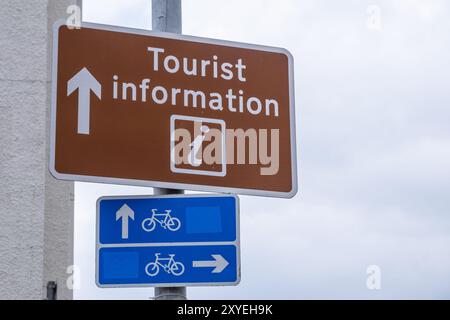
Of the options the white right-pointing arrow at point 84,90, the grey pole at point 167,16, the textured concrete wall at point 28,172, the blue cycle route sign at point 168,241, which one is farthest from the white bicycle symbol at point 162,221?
the textured concrete wall at point 28,172

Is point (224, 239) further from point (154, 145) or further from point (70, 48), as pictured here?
point (70, 48)

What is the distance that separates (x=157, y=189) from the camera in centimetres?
348

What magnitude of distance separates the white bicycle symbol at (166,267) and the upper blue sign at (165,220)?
0.08 m

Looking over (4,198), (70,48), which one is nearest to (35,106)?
(4,198)

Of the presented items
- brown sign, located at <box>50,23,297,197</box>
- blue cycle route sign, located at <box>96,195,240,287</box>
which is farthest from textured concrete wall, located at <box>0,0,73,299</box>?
brown sign, located at <box>50,23,297,197</box>

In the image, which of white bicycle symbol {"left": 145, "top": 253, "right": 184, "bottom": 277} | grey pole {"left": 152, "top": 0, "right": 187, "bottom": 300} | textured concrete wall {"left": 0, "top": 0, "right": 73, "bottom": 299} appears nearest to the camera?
white bicycle symbol {"left": 145, "top": 253, "right": 184, "bottom": 277}

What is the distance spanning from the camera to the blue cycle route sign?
336 centimetres

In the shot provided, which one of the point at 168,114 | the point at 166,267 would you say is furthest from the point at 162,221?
the point at 168,114

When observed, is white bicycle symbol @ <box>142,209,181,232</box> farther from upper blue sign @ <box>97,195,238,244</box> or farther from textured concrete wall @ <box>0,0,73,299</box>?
textured concrete wall @ <box>0,0,73,299</box>

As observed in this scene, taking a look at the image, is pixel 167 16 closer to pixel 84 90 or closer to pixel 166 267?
pixel 84 90

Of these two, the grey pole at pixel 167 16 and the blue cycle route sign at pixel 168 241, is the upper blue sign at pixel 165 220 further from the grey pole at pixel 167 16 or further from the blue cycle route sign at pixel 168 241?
the grey pole at pixel 167 16

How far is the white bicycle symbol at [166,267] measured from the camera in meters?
3.35

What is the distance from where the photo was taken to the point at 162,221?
3.42m
